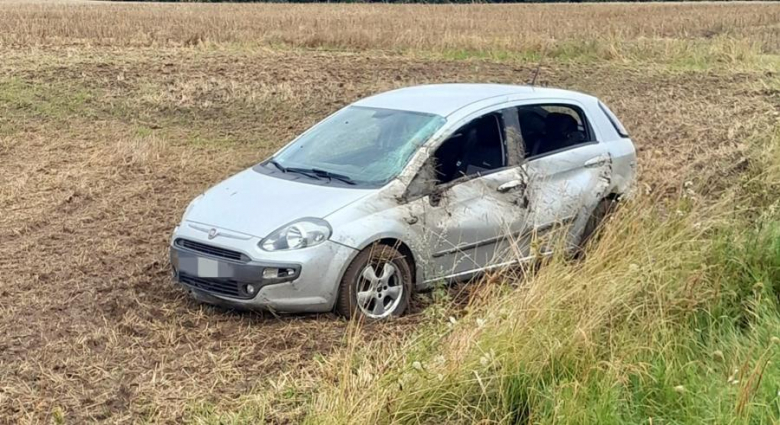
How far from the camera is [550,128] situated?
7.00 m

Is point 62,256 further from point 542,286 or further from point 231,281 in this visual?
point 542,286

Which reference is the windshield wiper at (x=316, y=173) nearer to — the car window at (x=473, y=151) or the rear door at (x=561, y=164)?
the car window at (x=473, y=151)

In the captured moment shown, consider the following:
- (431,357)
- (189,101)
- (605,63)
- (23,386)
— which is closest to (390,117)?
(431,357)

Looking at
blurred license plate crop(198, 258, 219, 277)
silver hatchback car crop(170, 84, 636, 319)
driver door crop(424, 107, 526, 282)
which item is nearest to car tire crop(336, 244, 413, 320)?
silver hatchback car crop(170, 84, 636, 319)

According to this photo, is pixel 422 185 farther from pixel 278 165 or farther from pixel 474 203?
pixel 278 165

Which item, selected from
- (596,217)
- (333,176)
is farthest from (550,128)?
(333,176)

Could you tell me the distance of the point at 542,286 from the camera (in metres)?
4.90

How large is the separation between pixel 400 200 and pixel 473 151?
849 mm

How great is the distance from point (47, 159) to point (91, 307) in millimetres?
5625

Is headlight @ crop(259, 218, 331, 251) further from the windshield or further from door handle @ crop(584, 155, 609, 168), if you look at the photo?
door handle @ crop(584, 155, 609, 168)

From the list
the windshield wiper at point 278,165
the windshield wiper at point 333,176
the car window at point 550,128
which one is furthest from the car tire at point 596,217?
the windshield wiper at point 278,165

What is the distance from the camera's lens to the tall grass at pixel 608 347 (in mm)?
4027

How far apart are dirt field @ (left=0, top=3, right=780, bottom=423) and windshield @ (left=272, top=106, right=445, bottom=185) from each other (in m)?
1.15

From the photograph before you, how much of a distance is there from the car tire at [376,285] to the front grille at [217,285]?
675 millimetres
